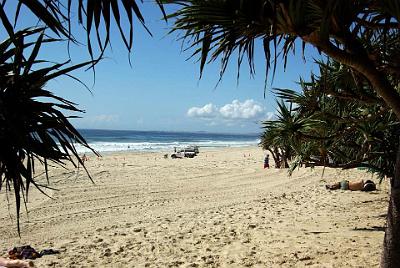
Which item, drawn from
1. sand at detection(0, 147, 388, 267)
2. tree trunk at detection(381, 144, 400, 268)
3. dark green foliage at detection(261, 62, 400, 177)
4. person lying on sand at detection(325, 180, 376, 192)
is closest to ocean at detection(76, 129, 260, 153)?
sand at detection(0, 147, 388, 267)

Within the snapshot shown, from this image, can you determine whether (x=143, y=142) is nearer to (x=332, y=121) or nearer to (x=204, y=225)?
(x=204, y=225)

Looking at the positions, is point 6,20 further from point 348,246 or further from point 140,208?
point 140,208

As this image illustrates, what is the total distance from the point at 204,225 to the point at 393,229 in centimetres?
506

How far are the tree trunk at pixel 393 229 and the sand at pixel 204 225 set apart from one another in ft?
4.81

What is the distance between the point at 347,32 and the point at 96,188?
1224 centimetres

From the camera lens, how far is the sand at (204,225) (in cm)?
534

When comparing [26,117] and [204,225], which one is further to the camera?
[204,225]

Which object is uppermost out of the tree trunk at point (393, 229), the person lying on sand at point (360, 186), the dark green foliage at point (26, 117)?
the dark green foliage at point (26, 117)

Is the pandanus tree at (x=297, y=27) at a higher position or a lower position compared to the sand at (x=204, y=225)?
higher

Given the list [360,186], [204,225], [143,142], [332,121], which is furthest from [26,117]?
[143,142]

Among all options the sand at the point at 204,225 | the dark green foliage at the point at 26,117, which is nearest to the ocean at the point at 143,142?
the sand at the point at 204,225

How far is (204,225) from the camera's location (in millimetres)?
7746

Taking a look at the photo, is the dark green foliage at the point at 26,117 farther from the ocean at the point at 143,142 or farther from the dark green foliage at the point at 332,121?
the ocean at the point at 143,142

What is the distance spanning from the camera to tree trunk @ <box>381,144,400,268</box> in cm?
290
